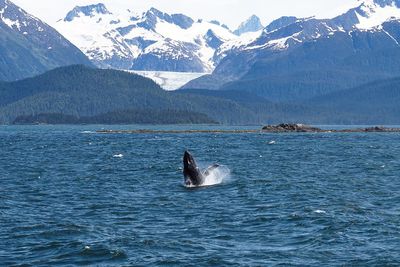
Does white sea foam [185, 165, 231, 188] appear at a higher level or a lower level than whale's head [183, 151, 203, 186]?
lower

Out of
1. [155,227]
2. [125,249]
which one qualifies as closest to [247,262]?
[125,249]

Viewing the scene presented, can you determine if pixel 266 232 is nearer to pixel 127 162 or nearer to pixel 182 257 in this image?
pixel 182 257

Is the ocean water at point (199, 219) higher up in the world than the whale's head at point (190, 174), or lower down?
lower down

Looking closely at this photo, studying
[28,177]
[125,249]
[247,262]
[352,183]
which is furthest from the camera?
[28,177]

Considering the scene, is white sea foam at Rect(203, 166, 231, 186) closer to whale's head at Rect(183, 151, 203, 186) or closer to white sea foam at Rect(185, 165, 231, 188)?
white sea foam at Rect(185, 165, 231, 188)

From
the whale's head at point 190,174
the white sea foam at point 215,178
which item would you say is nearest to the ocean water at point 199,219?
the white sea foam at point 215,178

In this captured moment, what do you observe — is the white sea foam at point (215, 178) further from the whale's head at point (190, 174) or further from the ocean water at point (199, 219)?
the whale's head at point (190, 174)

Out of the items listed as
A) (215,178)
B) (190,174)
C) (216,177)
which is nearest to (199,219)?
(190,174)

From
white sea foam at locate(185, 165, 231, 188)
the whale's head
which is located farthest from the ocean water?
the whale's head

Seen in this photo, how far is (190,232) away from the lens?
4828cm

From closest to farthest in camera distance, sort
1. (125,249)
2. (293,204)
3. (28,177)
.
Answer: (125,249), (293,204), (28,177)

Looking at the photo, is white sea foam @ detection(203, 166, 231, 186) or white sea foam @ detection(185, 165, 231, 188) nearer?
white sea foam @ detection(185, 165, 231, 188)

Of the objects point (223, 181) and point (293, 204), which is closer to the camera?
point (293, 204)

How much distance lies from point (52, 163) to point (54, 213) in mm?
53328
